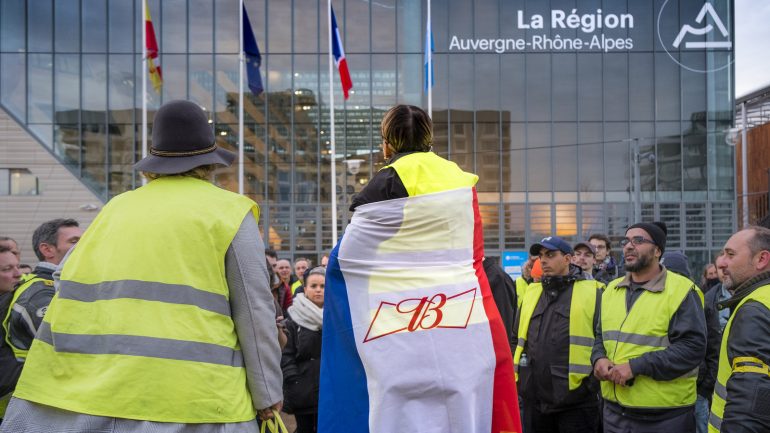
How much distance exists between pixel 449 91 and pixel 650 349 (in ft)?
75.2

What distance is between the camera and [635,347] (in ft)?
17.5

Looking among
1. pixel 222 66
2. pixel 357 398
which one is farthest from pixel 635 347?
pixel 222 66

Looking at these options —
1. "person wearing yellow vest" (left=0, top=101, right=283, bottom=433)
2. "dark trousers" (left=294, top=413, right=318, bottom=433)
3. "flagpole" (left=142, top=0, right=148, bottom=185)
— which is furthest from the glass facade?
"person wearing yellow vest" (left=0, top=101, right=283, bottom=433)

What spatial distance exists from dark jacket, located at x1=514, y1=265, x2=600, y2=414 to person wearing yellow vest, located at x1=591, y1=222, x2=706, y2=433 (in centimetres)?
55

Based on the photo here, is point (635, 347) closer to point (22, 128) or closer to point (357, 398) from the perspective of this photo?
point (357, 398)

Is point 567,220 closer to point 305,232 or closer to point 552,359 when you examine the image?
point 305,232

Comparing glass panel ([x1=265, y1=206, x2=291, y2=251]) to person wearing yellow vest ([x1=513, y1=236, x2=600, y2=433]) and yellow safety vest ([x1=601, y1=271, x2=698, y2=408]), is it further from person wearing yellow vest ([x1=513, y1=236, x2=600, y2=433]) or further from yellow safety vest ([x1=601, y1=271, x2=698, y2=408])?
yellow safety vest ([x1=601, y1=271, x2=698, y2=408])

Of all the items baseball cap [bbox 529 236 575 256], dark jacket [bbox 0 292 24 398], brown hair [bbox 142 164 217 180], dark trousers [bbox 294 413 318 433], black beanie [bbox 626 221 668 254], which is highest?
brown hair [bbox 142 164 217 180]

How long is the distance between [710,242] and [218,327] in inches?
1108

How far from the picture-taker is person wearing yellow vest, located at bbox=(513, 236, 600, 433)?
241 inches

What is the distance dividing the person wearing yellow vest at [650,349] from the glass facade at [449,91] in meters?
21.8

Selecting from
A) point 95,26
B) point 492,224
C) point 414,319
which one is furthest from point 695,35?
point 414,319

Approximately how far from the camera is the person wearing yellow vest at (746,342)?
11.4 feet

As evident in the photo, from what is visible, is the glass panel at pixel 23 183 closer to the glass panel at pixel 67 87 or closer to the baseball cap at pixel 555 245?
the glass panel at pixel 67 87
